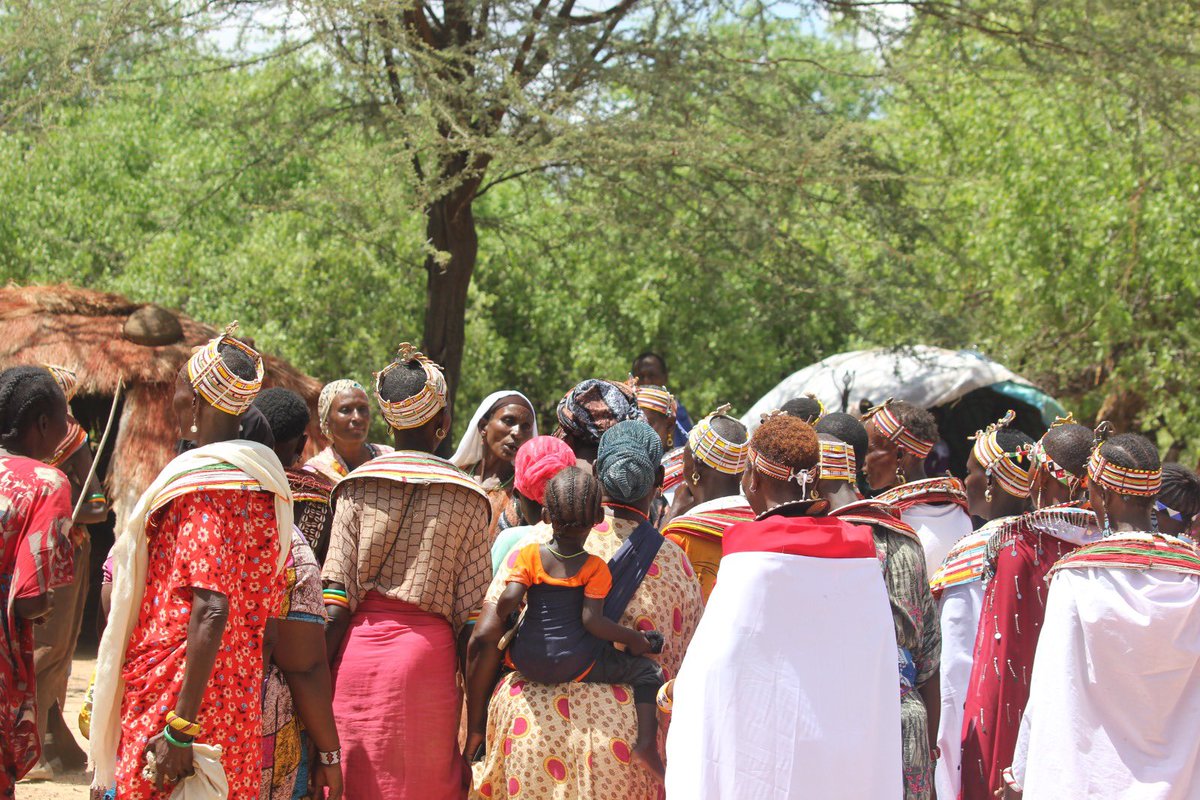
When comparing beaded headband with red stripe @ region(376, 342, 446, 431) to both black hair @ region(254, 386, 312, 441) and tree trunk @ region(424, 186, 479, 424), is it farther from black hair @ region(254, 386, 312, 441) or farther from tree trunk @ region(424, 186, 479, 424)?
tree trunk @ region(424, 186, 479, 424)

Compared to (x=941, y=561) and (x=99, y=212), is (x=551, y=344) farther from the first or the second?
(x=941, y=561)

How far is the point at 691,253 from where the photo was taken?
10.4 metres

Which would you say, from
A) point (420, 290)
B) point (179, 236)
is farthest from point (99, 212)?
point (420, 290)

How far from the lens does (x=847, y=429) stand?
5.60 m

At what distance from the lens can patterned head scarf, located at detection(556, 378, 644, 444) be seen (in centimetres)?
514

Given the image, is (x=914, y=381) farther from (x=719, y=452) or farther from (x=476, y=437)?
(x=719, y=452)

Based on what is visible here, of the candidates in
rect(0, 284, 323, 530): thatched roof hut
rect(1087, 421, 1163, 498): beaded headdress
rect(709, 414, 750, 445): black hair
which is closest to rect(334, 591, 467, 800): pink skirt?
rect(709, 414, 750, 445): black hair

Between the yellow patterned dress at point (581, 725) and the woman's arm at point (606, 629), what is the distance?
105 mm

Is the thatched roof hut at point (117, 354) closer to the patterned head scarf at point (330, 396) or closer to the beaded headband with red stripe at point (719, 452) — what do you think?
the patterned head scarf at point (330, 396)

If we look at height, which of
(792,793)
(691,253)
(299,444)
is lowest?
(792,793)

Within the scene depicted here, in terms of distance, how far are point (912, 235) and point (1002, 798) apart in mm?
7053

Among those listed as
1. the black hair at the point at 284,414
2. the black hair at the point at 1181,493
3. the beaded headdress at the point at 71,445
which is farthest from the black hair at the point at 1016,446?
the beaded headdress at the point at 71,445

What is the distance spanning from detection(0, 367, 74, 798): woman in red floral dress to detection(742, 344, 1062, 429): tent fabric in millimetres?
7679

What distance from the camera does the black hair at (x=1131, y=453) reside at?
4254 millimetres
